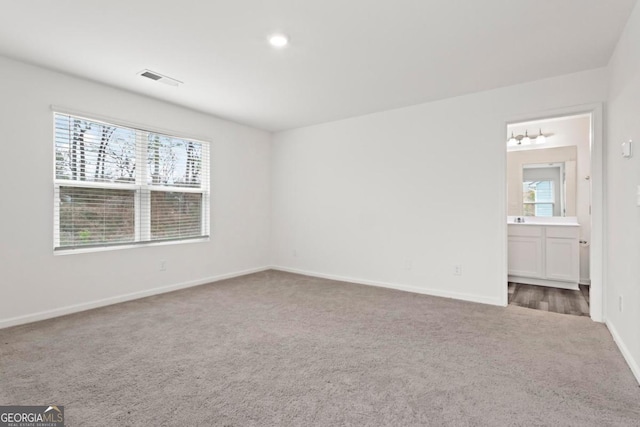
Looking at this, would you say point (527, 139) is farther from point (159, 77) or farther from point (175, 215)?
point (175, 215)

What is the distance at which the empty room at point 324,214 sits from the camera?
6.40ft

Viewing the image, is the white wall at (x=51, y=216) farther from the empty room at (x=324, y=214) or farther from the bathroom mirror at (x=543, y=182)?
the bathroom mirror at (x=543, y=182)

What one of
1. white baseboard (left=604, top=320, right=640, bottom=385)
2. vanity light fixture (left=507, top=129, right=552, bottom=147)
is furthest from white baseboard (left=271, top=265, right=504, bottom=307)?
vanity light fixture (left=507, top=129, right=552, bottom=147)

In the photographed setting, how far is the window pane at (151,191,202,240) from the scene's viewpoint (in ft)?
13.3

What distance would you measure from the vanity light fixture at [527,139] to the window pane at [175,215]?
200 inches

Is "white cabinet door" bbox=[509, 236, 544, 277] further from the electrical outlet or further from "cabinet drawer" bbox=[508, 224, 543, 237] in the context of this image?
the electrical outlet

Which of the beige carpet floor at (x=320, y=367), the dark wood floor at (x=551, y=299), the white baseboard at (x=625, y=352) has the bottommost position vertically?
the dark wood floor at (x=551, y=299)

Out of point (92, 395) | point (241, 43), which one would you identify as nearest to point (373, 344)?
point (92, 395)

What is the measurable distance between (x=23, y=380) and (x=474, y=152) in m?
4.42

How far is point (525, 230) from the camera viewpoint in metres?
4.66

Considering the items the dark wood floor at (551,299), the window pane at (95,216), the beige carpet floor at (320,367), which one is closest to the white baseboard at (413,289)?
the beige carpet floor at (320,367)

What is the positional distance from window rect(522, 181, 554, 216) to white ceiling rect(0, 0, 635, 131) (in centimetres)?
241

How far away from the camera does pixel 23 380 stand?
1.97 meters

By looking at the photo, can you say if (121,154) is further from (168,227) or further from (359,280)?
(359,280)
